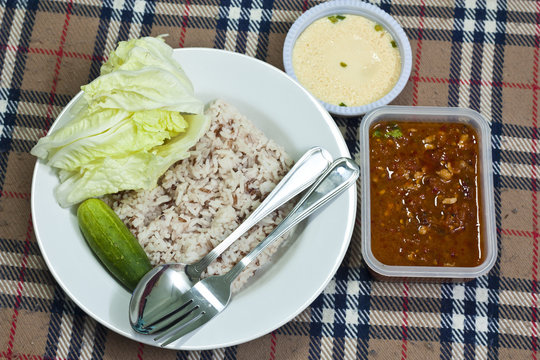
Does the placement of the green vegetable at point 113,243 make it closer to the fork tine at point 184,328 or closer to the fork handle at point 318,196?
the fork tine at point 184,328

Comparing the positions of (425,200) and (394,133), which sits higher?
(394,133)

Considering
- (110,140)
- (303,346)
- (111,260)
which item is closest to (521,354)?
(303,346)

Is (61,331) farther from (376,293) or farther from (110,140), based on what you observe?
(376,293)

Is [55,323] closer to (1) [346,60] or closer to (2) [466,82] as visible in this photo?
(1) [346,60]

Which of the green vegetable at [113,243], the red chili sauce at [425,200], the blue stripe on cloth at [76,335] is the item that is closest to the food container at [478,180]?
the red chili sauce at [425,200]

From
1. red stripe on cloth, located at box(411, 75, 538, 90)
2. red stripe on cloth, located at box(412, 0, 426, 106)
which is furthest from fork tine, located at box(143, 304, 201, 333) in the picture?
red stripe on cloth, located at box(411, 75, 538, 90)

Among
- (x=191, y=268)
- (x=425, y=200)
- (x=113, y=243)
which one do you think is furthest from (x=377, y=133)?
(x=113, y=243)
